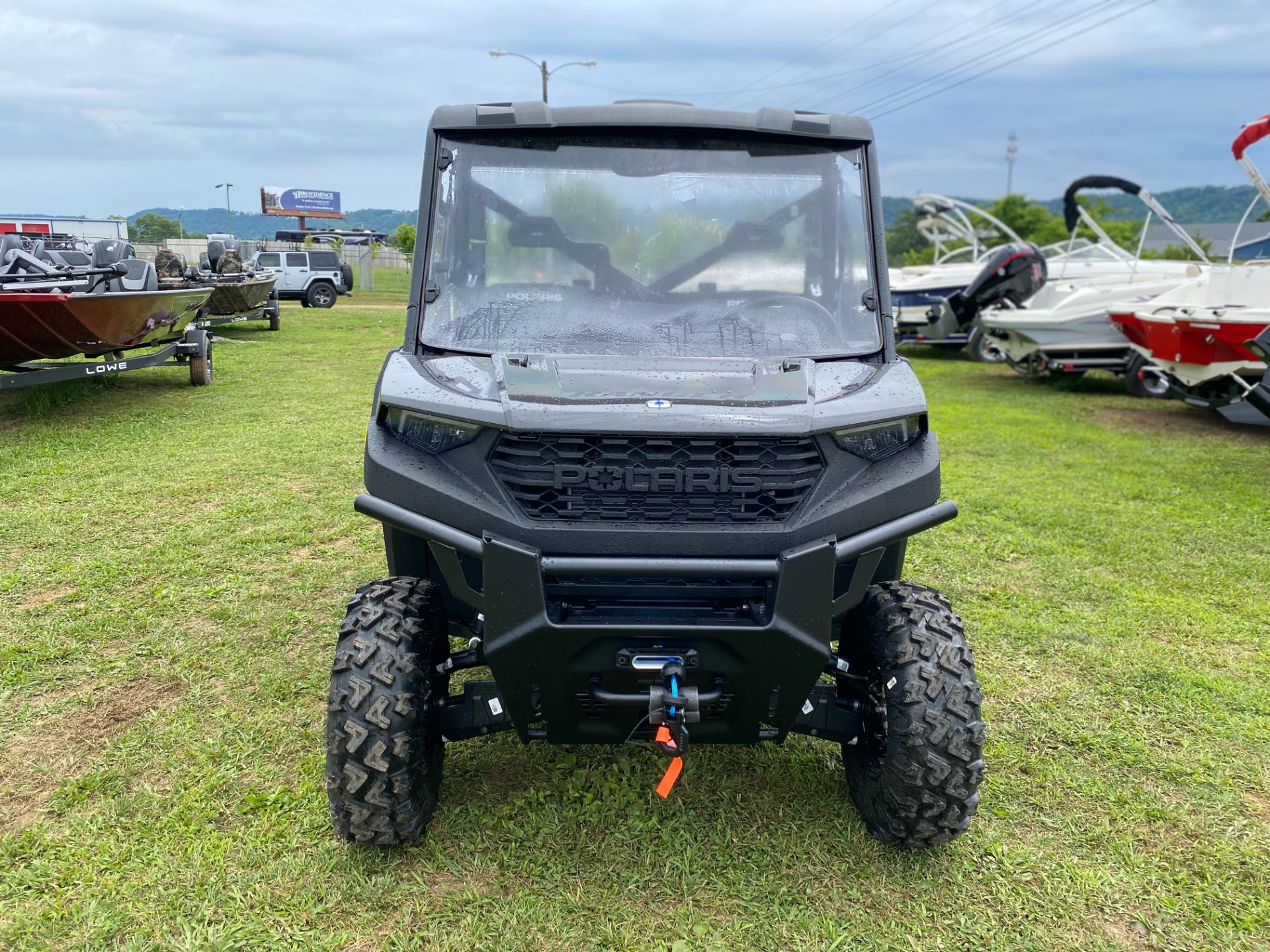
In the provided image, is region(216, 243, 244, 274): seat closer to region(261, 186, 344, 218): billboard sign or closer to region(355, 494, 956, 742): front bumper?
region(355, 494, 956, 742): front bumper

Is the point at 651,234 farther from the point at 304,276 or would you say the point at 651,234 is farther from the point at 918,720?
the point at 304,276

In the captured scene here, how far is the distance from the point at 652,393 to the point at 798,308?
33.2 inches

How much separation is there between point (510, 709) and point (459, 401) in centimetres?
87

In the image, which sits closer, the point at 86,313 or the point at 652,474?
the point at 652,474

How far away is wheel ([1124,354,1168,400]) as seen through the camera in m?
12.2

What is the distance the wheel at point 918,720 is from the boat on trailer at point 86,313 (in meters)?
7.74

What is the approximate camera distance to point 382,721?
2.64 meters

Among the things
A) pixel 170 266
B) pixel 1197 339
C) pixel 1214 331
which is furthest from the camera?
pixel 170 266

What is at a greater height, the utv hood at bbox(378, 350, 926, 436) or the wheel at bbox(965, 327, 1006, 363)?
the utv hood at bbox(378, 350, 926, 436)

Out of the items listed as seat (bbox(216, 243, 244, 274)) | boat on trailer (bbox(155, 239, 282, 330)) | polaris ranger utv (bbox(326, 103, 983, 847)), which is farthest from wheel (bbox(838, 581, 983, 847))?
seat (bbox(216, 243, 244, 274))

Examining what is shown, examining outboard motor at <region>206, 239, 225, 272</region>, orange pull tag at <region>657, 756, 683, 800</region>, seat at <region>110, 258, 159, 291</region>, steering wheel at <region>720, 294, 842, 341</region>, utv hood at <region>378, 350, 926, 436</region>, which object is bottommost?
orange pull tag at <region>657, 756, 683, 800</region>

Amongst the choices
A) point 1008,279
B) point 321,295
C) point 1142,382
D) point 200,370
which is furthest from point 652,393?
point 321,295

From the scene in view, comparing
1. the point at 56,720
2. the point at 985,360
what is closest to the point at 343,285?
the point at 985,360

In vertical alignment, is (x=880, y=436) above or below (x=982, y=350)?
above
